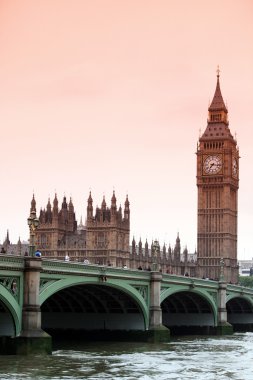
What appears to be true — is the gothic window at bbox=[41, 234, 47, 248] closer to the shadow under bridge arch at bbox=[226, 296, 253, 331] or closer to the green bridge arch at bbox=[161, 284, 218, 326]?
the shadow under bridge arch at bbox=[226, 296, 253, 331]

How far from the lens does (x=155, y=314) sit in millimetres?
59031

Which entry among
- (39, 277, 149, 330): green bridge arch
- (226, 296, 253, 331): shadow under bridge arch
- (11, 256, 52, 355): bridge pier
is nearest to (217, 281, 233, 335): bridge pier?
(226, 296, 253, 331): shadow under bridge arch

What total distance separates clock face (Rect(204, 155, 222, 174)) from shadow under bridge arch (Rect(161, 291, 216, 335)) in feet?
241

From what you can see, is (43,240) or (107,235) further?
(43,240)

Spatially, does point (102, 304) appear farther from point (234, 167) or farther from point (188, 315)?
point (234, 167)

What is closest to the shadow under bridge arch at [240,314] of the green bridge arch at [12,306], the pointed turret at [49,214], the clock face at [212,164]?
the green bridge arch at [12,306]

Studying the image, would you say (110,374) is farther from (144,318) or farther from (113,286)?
(144,318)

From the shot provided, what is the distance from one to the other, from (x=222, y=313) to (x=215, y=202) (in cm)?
7450

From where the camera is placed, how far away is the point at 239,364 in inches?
1790

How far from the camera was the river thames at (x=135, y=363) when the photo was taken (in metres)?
38.8

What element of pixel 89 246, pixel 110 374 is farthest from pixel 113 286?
pixel 89 246

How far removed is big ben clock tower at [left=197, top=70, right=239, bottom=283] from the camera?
148m

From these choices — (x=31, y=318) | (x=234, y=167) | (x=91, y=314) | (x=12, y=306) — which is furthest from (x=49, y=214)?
(x=12, y=306)

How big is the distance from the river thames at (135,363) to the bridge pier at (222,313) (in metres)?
15.8
